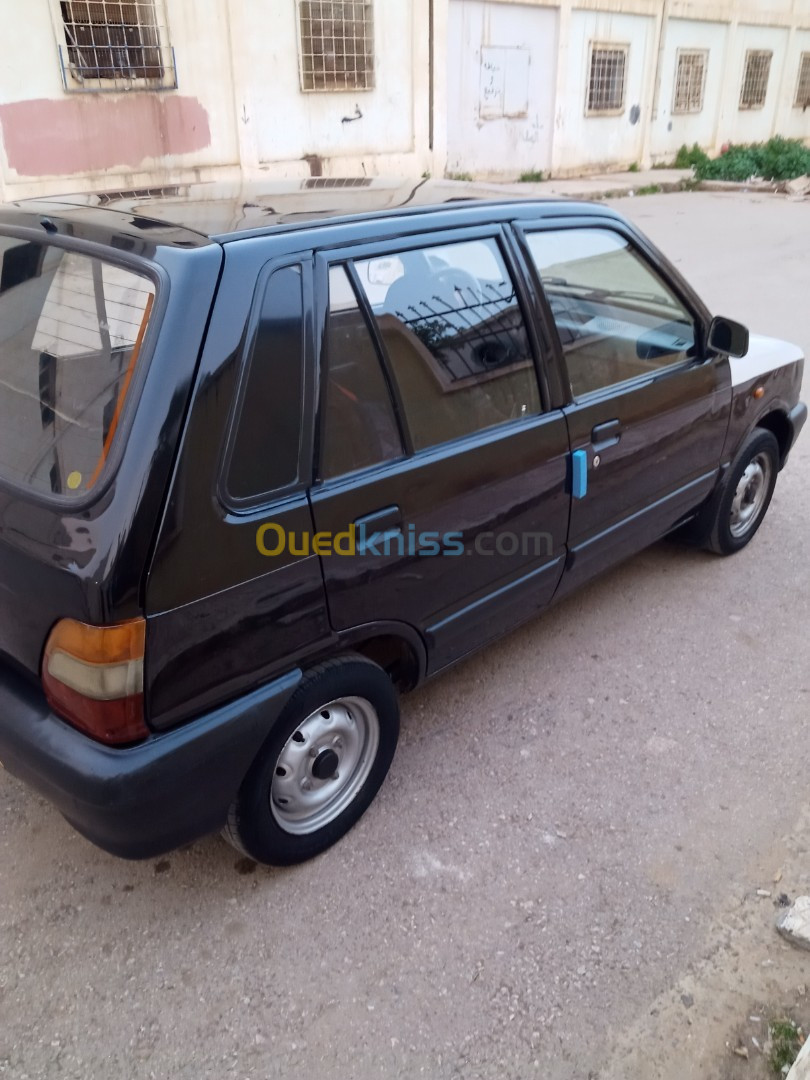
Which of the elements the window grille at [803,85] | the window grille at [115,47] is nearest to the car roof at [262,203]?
the window grille at [115,47]

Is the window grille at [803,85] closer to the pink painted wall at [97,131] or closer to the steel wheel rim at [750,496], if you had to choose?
the pink painted wall at [97,131]

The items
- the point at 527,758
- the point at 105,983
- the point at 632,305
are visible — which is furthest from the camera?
the point at 632,305

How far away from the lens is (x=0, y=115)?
9.20 m

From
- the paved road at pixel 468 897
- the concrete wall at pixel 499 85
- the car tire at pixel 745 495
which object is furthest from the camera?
the concrete wall at pixel 499 85

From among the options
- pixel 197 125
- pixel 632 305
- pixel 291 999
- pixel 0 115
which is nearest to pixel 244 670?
pixel 291 999

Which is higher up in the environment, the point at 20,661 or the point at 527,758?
the point at 20,661

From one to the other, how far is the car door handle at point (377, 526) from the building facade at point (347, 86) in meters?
3.83

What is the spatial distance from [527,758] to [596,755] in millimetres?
240

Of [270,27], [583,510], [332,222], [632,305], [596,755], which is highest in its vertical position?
[270,27]

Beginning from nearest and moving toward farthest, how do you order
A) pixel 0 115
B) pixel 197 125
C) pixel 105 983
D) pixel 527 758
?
1. pixel 105 983
2. pixel 527 758
3. pixel 0 115
4. pixel 197 125

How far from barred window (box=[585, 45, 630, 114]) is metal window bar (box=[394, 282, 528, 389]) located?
1651 cm

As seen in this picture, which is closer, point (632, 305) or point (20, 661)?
point (20, 661)

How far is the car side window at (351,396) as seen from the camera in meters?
2.25

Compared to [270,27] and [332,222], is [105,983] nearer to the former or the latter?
[332,222]
